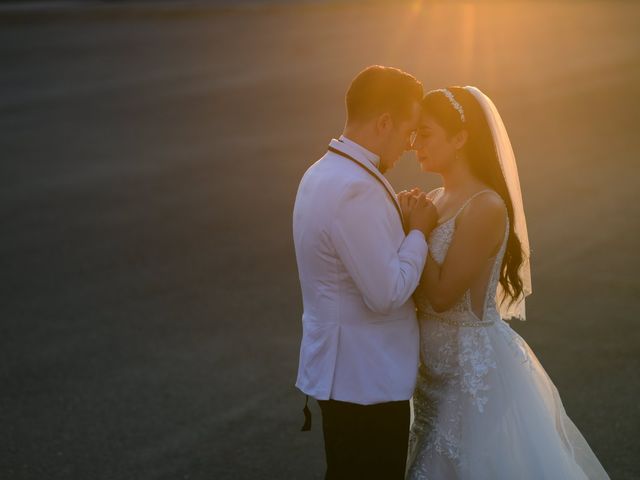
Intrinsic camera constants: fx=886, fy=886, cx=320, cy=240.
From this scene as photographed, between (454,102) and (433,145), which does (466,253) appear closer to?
(433,145)

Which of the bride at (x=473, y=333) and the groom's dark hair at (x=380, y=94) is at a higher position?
the groom's dark hair at (x=380, y=94)

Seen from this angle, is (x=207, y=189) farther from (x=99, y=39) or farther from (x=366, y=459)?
(x=99, y=39)

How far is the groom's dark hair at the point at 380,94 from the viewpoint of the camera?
3.69 metres

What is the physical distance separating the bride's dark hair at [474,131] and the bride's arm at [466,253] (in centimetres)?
13

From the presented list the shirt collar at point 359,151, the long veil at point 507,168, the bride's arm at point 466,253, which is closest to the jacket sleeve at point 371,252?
the shirt collar at point 359,151

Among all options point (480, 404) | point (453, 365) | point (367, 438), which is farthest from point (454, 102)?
point (367, 438)

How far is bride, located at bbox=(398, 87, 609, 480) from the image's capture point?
160 inches

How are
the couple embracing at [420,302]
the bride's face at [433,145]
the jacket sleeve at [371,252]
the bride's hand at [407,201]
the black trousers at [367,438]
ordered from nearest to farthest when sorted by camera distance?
the jacket sleeve at [371,252], the couple embracing at [420,302], the black trousers at [367,438], the bride's hand at [407,201], the bride's face at [433,145]

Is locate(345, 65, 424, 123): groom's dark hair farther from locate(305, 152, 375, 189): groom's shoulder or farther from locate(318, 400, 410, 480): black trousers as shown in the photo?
locate(318, 400, 410, 480): black trousers

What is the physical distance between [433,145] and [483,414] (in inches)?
50.6

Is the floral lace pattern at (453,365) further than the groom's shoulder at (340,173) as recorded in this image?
Yes

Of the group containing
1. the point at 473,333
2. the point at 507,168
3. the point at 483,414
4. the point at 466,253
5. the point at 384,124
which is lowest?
the point at 483,414

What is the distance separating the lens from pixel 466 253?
13.2ft

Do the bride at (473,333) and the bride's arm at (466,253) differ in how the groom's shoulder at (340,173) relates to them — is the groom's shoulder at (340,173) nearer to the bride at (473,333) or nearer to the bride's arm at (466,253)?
the bride at (473,333)
